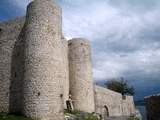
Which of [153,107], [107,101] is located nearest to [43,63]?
[153,107]

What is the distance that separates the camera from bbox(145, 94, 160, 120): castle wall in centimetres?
1088

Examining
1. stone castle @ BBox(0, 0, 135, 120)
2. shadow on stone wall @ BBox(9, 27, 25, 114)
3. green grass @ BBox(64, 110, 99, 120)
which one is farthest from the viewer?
green grass @ BBox(64, 110, 99, 120)

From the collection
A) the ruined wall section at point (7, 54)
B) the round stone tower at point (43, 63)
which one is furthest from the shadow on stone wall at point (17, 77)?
the round stone tower at point (43, 63)

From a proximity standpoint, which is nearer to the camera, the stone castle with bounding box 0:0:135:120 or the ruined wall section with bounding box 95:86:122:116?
the stone castle with bounding box 0:0:135:120

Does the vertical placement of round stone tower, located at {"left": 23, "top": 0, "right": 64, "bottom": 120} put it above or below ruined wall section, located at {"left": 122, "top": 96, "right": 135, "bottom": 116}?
above

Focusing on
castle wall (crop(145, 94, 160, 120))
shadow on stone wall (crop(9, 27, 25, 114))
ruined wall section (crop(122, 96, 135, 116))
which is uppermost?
shadow on stone wall (crop(9, 27, 25, 114))

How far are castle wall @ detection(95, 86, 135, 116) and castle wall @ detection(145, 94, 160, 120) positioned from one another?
20.0m

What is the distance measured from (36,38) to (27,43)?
2.82ft

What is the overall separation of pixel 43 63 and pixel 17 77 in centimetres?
299

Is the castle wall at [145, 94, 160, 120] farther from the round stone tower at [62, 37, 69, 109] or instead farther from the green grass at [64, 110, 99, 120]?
the round stone tower at [62, 37, 69, 109]

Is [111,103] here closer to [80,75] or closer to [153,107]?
[80,75]

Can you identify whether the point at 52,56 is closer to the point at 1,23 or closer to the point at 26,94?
the point at 26,94

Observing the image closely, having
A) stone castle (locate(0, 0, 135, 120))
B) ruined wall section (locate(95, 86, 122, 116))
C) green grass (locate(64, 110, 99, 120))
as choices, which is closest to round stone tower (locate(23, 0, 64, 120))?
stone castle (locate(0, 0, 135, 120))

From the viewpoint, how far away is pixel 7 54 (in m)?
22.7
